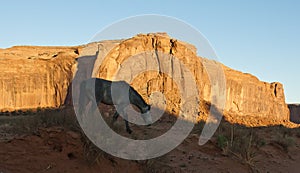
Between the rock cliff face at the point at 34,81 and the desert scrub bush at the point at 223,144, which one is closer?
the desert scrub bush at the point at 223,144

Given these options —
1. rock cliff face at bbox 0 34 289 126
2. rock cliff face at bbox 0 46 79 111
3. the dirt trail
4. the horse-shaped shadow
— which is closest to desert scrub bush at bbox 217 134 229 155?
the dirt trail

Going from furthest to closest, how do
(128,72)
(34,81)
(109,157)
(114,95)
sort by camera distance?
(34,81), (128,72), (114,95), (109,157)

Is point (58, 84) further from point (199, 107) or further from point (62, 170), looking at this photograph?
point (62, 170)

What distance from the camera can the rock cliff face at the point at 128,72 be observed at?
4047 cm

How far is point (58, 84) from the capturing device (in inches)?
2063

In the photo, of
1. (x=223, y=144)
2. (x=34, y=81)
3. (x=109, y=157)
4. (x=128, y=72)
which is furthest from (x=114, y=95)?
(x=34, y=81)

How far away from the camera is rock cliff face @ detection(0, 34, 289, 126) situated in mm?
40469

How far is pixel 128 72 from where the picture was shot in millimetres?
37781

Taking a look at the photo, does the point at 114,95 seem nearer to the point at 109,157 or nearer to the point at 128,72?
the point at 109,157

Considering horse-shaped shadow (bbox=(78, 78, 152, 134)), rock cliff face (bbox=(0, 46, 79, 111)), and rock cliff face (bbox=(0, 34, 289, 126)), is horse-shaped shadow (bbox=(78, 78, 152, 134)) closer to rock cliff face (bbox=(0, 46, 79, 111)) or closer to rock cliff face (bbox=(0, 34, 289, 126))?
rock cliff face (bbox=(0, 34, 289, 126))

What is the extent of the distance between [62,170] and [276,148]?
32.1ft

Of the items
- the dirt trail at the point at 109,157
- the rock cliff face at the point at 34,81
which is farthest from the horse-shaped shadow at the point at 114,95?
the rock cliff face at the point at 34,81

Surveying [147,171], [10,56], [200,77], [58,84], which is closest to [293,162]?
[147,171]

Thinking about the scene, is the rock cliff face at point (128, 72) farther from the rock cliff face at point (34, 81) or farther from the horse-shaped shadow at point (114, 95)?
the horse-shaped shadow at point (114, 95)
